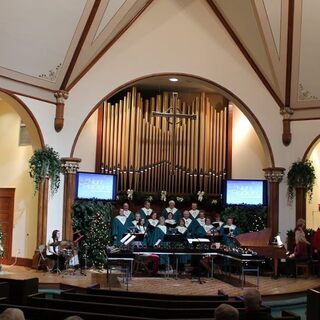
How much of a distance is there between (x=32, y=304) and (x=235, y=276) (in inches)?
279

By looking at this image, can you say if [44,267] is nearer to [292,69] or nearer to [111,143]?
[111,143]

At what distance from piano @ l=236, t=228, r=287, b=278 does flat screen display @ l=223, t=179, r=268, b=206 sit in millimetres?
1911

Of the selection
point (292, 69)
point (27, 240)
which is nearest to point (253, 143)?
point (292, 69)

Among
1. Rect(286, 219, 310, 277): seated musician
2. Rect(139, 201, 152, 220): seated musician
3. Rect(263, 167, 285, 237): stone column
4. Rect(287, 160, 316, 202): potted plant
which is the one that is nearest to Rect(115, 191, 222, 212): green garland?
Rect(139, 201, 152, 220): seated musician

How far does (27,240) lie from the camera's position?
40.0 ft

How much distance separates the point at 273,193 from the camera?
41.1ft

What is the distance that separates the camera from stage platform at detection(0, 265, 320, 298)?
30.5 feet

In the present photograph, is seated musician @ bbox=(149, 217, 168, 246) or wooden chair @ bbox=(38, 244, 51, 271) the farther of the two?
seated musician @ bbox=(149, 217, 168, 246)

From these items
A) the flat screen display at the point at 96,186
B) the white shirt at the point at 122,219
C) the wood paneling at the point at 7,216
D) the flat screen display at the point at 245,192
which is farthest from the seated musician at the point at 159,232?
the wood paneling at the point at 7,216

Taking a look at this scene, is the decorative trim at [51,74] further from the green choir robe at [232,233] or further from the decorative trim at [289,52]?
the green choir robe at [232,233]

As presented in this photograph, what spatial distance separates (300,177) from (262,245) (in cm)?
238

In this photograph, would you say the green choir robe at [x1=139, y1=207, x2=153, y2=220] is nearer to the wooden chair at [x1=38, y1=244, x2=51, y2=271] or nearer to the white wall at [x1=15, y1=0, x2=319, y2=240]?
the white wall at [x1=15, y1=0, x2=319, y2=240]

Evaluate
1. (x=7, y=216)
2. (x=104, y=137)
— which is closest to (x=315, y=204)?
(x=104, y=137)

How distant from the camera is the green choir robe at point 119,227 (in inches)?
486
